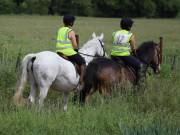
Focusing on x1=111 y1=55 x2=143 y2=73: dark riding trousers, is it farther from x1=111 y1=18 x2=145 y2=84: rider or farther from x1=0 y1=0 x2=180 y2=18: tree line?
x1=0 y1=0 x2=180 y2=18: tree line

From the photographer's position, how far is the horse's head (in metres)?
13.6

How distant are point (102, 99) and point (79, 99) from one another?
3.64 feet

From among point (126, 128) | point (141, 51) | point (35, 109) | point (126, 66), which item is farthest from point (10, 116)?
point (141, 51)

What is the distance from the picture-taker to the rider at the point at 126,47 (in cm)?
1269

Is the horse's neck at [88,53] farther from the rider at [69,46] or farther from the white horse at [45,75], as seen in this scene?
the white horse at [45,75]

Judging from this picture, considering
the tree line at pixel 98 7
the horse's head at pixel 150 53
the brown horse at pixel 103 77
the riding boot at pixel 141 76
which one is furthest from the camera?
the tree line at pixel 98 7

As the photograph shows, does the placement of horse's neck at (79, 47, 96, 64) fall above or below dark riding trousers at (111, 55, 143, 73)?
above

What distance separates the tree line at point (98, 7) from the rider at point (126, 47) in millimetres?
69561

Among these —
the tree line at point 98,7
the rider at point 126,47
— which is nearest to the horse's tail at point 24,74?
the rider at point 126,47

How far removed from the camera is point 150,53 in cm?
1371

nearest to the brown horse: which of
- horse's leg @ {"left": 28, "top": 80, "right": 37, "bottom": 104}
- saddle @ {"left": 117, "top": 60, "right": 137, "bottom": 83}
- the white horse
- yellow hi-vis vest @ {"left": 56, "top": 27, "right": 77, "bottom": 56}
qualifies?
saddle @ {"left": 117, "top": 60, "right": 137, "bottom": 83}

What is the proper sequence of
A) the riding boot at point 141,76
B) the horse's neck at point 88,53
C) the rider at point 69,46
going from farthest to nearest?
the horse's neck at point 88,53
the riding boot at point 141,76
the rider at point 69,46

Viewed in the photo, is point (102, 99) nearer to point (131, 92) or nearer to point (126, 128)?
point (131, 92)

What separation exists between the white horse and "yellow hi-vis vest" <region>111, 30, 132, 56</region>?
1550 mm
